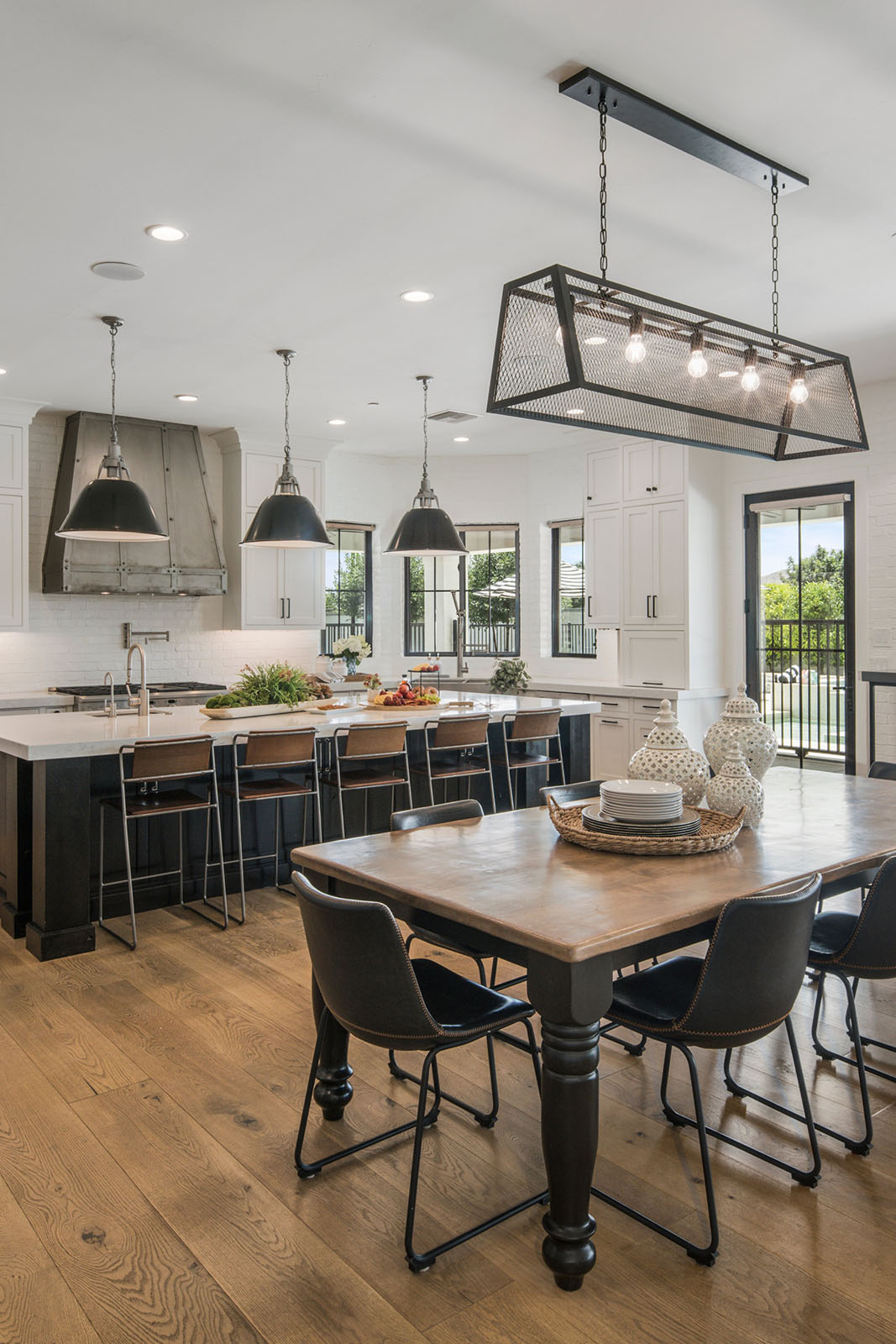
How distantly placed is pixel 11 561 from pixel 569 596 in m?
4.59

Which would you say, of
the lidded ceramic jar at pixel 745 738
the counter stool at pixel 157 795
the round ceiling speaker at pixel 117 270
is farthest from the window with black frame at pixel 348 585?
the lidded ceramic jar at pixel 745 738

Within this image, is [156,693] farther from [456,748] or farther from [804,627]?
[804,627]

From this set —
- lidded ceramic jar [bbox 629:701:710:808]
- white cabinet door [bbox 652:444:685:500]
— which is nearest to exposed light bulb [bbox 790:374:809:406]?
lidded ceramic jar [bbox 629:701:710:808]

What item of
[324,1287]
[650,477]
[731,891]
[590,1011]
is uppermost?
[650,477]

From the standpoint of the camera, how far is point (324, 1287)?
192 centimetres

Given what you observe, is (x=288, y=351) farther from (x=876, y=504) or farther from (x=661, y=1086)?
(x=661, y=1086)

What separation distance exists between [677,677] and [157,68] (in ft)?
17.6

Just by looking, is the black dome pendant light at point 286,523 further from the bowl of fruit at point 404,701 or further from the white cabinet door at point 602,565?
the white cabinet door at point 602,565

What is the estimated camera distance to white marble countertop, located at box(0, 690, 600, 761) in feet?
13.1

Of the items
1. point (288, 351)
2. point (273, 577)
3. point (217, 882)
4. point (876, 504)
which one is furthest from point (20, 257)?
point (876, 504)

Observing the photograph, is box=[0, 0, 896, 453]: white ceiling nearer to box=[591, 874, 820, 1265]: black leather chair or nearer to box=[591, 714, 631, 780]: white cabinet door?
box=[591, 874, 820, 1265]: black leather chair

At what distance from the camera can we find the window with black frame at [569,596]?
8414 millimetres

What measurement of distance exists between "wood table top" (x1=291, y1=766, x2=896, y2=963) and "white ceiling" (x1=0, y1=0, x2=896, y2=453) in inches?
88.2

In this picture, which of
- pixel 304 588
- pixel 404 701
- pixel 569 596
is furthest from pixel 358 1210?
pixel 569 596
